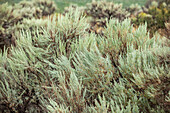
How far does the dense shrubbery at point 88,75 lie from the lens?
159cm

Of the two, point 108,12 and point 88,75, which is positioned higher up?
point 108,12

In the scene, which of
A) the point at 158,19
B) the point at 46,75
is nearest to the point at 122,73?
the point at 46,75

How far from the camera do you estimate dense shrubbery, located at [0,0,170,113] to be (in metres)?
1.59

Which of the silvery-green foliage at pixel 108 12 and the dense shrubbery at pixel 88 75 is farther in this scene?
the silvery-green foliage at pixel 108 12

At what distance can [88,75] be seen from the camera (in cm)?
192

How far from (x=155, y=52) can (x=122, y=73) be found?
439mm

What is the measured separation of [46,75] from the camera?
2.35 metres

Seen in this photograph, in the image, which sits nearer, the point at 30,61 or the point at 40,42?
the point at 30,61

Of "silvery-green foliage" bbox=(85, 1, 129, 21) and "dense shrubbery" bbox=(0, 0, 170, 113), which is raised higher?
"silvery-green foliage" bbox=(85, 1, 129, 21)

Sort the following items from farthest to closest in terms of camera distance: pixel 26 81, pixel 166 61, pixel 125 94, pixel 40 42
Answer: pixel 40 42
pixel 26 81
pixel 166 61
pixel 125 94

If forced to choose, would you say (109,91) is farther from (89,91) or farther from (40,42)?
(40,42)

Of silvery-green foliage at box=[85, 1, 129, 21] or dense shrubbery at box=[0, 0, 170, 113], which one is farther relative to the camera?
silvery-green foliage at box=[85, 1, 129, 21]

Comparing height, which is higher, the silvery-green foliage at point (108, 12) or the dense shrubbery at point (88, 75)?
the silvery-green foliage at point (108, 12)

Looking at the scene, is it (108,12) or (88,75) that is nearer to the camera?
(88,75)
